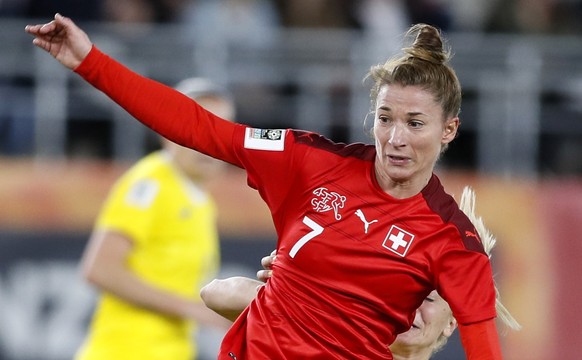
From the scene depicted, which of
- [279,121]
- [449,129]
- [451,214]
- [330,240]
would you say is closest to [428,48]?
[449,129]

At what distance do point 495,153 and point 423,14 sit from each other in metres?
1.58

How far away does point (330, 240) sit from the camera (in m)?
4.13

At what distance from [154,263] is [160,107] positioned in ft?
7.87

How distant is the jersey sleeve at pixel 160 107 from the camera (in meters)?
3.99

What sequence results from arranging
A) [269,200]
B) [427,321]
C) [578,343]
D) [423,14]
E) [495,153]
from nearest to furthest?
1. [269,200]
2. [427,321]
3. [578,343]
4. [495,153]
5. [423,14]

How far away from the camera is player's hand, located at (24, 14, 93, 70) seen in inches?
154

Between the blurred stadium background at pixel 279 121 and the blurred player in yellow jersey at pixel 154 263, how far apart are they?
2.08m

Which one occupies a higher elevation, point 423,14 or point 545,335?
point 423,14

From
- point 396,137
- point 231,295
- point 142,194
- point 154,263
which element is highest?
point 396,137

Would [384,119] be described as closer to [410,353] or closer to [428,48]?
[428,48]

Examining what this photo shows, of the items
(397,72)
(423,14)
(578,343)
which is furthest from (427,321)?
(423,14)

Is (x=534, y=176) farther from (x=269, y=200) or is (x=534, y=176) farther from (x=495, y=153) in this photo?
(x=269, y=200)

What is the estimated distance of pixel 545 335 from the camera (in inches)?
341

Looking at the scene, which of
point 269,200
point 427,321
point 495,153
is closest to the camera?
point 269,200
